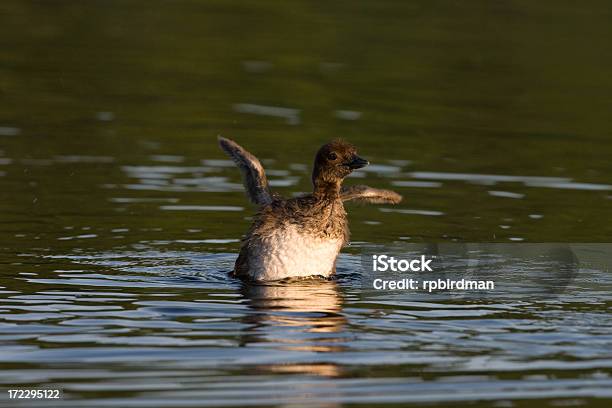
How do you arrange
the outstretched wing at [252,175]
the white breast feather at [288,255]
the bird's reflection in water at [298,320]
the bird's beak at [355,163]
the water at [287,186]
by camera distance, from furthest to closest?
the outstretched wing at [252,175] < the bird's beak at [355,163] < the white breast feather at [288,255] < the bird's reflection in water at [298,320] < the water at [287,186]

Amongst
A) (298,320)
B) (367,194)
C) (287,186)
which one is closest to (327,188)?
(367,194)

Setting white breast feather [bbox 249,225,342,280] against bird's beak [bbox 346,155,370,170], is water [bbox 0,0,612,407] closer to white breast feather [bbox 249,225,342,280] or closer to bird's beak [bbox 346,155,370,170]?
white breast feather [bbox 249,225,342,280]

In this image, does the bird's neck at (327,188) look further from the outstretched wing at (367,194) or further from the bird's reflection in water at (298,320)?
the bird's reflection in water at (298,320)

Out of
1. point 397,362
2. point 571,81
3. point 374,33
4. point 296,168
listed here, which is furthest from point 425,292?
point 374,33

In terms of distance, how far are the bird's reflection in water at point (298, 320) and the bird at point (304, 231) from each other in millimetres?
172

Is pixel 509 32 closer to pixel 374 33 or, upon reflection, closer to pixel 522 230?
pixel 374 33

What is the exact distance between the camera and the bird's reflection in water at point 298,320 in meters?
10.9

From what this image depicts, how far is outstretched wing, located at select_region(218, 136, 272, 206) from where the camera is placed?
1453 cm

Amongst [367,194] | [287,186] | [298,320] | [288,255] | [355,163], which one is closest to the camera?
[298,320]

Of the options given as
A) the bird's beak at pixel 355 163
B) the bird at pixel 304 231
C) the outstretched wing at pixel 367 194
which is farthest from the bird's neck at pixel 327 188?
the outstretched wing at pixel 367 194

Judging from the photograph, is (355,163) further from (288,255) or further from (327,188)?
(288,255)

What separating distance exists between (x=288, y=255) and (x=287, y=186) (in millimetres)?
4390

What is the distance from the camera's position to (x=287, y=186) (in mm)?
17844

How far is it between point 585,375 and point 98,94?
14.2 m
